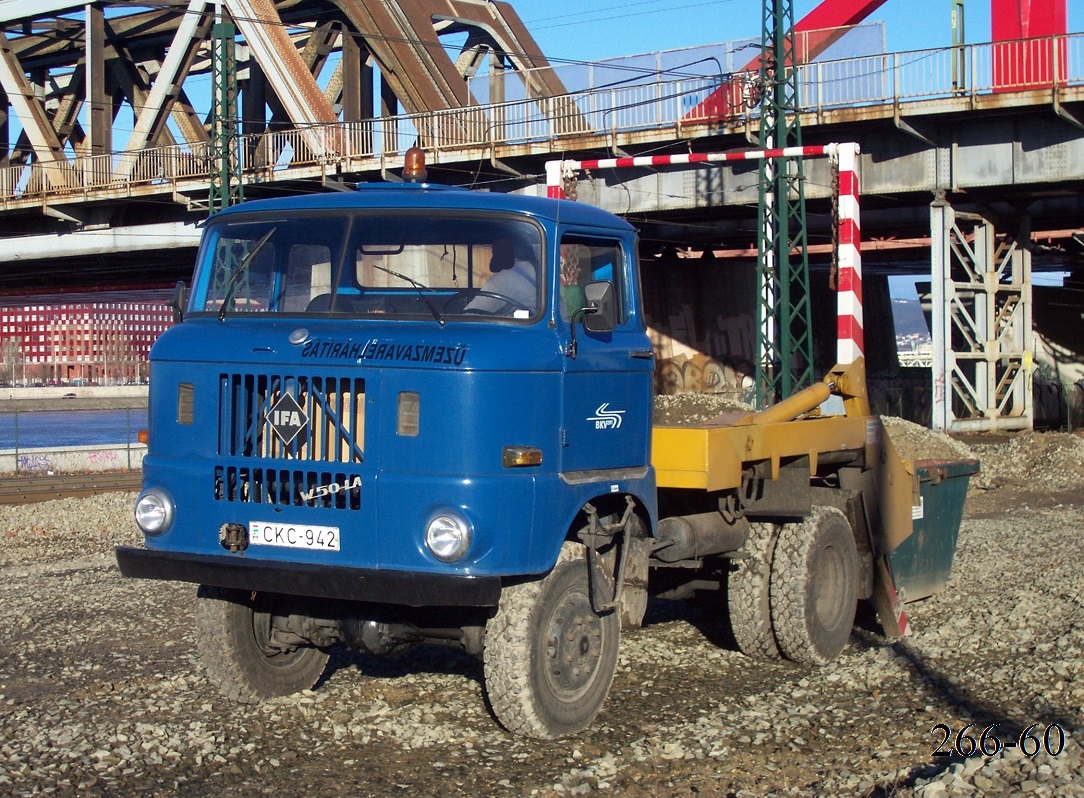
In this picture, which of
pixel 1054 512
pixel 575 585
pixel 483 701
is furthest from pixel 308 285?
pixel 1054 512

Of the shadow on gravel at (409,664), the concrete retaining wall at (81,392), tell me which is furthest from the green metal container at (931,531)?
the concrete retaining wall at (81,392)

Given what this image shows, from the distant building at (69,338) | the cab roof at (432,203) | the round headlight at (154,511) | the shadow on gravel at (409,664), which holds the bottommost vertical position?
the shadow on gravel at (409,664)

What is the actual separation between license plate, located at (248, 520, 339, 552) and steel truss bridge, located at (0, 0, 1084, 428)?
71.4ft

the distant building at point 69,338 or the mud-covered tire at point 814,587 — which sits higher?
the distant building at point 69,338

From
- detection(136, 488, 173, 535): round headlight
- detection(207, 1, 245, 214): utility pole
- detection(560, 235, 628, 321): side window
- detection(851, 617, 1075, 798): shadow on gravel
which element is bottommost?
detection(851, 617, 1075, 798): shadow on gravel

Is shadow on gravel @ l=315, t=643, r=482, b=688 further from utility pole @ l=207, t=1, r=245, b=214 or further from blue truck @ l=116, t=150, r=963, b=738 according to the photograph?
utility pole @ l=207, t=1, r=245, b=214

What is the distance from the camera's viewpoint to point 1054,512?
723 inches

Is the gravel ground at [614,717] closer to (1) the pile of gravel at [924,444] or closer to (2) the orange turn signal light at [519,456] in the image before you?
(2) the orange turn signal light at [519,456]

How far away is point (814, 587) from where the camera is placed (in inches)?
324

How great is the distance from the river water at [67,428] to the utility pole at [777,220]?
14642mm

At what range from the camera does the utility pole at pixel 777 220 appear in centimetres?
2508

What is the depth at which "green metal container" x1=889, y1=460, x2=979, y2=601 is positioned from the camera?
9.80 metres

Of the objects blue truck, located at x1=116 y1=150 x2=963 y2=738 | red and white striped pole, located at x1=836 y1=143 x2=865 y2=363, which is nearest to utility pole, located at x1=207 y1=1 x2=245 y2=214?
red and white striped pole, located at x1=836 y1=143 x2=865 y2=363

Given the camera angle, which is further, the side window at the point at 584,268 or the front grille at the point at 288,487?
the side window at the point at 584,268
